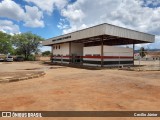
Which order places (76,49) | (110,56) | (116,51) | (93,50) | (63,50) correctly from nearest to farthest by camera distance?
(110,56) < (116,51) < (93,50) < (76,49) < (63,50)

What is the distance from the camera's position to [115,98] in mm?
7762

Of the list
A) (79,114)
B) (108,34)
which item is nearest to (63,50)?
(108,34)

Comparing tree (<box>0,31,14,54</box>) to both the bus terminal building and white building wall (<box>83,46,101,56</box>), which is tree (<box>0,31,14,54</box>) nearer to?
the bus terminal building

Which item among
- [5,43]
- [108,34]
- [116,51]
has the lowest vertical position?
[116,51]

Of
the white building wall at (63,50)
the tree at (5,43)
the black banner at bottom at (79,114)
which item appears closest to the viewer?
the black banner at bottom at (79,114)

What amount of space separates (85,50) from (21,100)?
908 inches

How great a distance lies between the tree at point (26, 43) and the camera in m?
55.7

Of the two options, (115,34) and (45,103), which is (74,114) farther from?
(115,34)

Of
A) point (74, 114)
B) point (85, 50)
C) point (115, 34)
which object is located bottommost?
point (74, 114)

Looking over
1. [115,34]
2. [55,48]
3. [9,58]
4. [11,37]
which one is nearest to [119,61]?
[115,34]

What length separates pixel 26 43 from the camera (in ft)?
182

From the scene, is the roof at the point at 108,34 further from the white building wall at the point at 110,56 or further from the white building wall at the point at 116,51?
the white building wall at the point at 110,56

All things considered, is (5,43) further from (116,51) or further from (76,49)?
(116,51)

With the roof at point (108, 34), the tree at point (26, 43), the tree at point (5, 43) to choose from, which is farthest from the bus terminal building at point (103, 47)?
the tree at point (5, 43)
